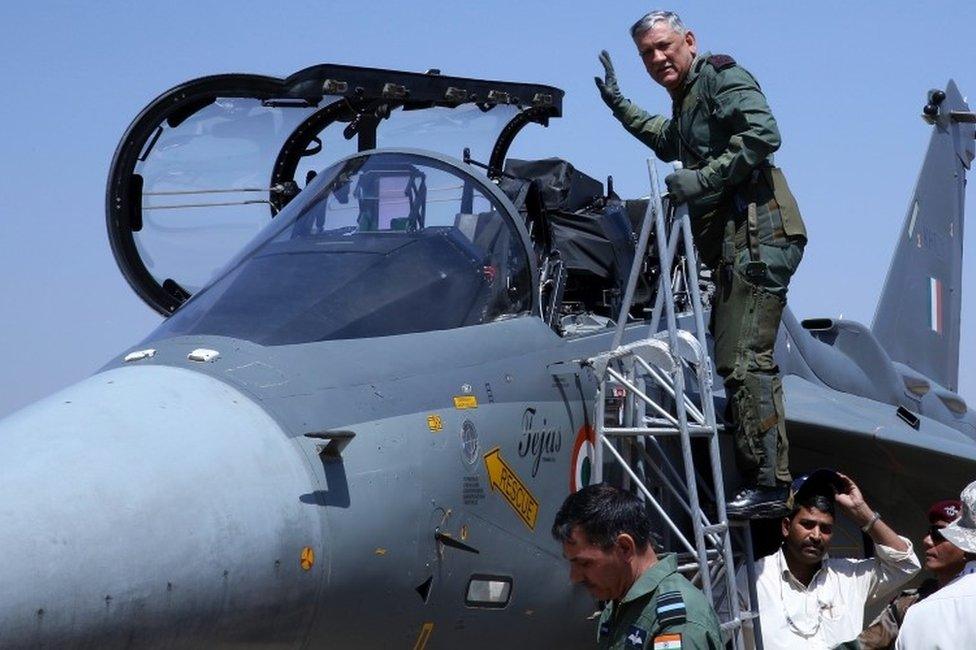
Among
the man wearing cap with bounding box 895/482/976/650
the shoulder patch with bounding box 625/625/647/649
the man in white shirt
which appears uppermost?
the man wearing cap with bounding box 895/482/976/650

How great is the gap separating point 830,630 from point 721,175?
223 centimetres

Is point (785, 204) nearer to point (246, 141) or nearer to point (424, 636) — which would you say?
point (424, 636)

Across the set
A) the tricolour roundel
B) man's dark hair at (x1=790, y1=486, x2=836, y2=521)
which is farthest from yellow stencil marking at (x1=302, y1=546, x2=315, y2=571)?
man's dark hair at (x1=790, y1=486, x2=836, y2=521)

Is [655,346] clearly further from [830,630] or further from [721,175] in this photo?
[830,630]

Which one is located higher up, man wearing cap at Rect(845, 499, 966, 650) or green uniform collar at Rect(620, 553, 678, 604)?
green uniform collar at Rect(620, 553, 678, 604)

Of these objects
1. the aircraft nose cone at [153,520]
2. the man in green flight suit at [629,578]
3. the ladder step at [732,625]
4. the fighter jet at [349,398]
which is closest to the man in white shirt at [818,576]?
the ladder step at [732,625]

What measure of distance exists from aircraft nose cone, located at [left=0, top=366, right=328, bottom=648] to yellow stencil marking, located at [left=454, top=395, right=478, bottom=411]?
1006 mm

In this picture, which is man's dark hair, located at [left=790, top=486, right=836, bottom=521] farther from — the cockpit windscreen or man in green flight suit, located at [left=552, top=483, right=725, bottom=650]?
man in green flight suit, located at [left=552, top=483, right=725, bottom=650]

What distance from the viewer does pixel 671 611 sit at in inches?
158

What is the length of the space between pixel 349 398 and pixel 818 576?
114 inches

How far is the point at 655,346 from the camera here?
275 inches

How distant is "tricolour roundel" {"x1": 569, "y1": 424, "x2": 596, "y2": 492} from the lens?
6887mm

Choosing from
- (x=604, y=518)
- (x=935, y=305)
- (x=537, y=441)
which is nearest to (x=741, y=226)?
(x=537, y=441)

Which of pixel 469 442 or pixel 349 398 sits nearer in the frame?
pixel 349 398
